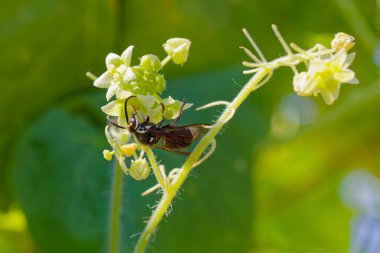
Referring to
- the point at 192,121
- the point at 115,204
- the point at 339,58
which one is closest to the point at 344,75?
the point at 339,58

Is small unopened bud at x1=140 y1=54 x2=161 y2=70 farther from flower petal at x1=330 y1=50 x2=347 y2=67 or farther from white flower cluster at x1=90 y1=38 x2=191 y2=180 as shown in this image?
flower petal at x1=330 y1=50 x2=347 y2=67

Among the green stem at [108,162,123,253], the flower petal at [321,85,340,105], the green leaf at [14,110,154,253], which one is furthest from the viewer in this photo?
the green leaf at [14,110,154,253]

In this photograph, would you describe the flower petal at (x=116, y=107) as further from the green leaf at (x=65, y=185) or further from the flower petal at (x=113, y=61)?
the green leaf at (x=65, y=185)

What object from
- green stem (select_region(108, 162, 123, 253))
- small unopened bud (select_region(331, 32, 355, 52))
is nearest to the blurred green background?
green stem (select_region(108, 162, 123, 253))

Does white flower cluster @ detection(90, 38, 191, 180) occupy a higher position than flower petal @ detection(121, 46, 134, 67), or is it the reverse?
flower petal @ detection(121, 46, 134, 67)

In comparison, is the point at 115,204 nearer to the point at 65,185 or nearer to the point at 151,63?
the point at 151,63

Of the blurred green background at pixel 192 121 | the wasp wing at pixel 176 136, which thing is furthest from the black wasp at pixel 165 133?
the blurred green background at pixel 192 121
